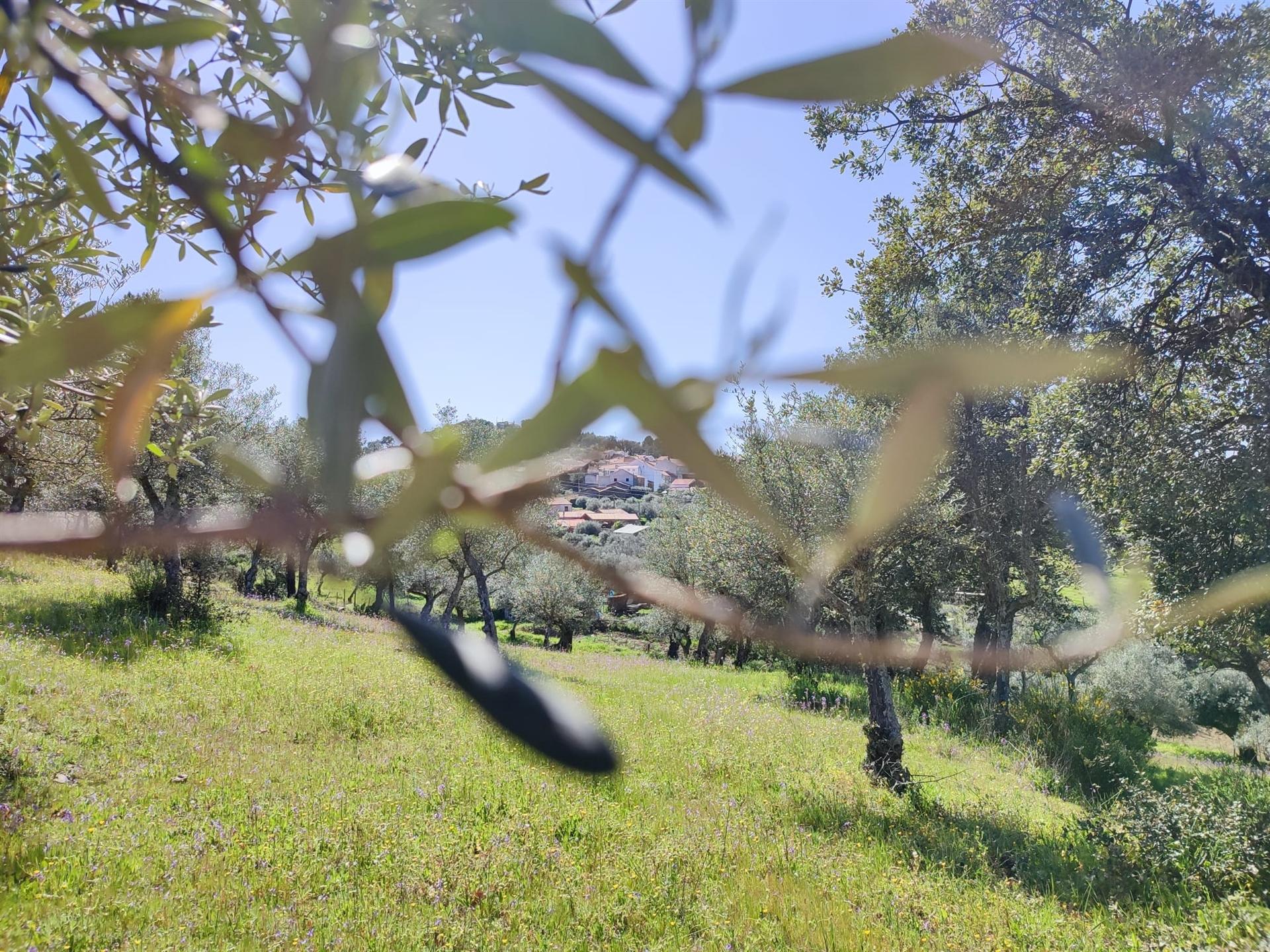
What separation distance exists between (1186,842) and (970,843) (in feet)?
5.10

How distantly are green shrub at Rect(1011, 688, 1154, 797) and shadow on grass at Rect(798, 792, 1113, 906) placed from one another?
3.37 m

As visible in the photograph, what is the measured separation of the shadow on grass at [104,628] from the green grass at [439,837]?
0.07m

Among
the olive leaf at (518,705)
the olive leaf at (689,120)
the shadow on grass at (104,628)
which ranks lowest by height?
the shadow on grass at (104,628)

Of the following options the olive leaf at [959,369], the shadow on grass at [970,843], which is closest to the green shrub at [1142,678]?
the shadow on grass at [970,843]

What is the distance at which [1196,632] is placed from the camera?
7180mm

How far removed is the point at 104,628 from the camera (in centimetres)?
793

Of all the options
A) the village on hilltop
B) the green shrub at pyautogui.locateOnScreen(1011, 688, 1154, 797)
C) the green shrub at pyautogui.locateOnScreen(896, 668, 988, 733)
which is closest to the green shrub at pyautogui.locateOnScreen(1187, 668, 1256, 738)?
the green shrub at pyautogui.locateOnScreen(1011, 688, 1154, 797)

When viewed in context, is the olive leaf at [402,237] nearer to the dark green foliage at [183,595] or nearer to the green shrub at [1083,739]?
the dark green foliage at [183,595]

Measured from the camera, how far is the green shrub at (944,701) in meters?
11.0

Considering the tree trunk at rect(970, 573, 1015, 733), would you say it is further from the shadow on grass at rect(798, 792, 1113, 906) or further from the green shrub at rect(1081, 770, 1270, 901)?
the shadow on grass at rect(798, 792, 1113, 906)

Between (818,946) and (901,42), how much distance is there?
4.46 metres

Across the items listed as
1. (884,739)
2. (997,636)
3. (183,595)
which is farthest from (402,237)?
(997,636)

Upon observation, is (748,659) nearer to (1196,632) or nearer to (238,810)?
(1196,632)

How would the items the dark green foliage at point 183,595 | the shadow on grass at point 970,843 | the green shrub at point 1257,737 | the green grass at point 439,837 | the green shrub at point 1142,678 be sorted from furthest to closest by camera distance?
the green shrub at point 1257,737
the green shrub at point 1142,678
the dark green foliage at point 183,595
the shadow on grass at point 970,843
the green grass at point 439,837
